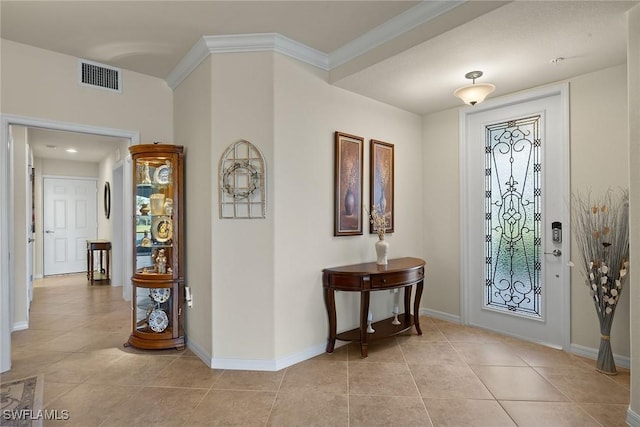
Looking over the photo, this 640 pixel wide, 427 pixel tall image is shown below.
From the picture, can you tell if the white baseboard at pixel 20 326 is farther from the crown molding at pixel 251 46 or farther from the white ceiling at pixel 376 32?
the crown molding at pixel 251 46

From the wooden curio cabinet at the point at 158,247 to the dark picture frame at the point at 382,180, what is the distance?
1.95 meters

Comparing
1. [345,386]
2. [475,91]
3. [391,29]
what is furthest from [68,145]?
[475,91]

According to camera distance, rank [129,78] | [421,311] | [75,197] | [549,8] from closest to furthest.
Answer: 1. [549,8]
2. [129,78]
3. [421,311]
4. [75,197]

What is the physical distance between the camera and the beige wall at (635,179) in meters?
2.08

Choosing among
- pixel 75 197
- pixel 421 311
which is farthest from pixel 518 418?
pixel 75 197

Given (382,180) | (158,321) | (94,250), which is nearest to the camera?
(158,321)

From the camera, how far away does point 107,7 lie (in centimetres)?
251

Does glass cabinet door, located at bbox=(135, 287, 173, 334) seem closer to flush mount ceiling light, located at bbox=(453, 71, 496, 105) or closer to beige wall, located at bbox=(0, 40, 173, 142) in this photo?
beige wall, located at bbox=(0, 40, 173, 142)

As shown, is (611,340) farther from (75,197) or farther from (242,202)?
(75,197)

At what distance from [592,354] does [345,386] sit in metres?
2.27

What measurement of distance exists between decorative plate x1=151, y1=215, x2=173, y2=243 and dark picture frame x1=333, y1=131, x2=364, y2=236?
5.38ft

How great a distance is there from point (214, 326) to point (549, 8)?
330 centimetres

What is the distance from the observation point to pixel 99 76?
3.39 meters

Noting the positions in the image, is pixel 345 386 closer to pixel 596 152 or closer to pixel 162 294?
pixel 162 294
